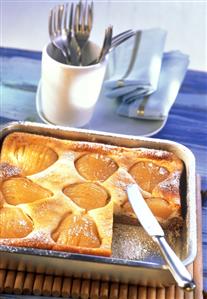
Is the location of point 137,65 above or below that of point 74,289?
above

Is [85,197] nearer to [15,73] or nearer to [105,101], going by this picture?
[105,101]

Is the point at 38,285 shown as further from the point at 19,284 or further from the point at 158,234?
the point at 158,234

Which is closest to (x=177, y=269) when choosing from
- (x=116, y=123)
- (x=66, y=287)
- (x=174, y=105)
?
(x=66, y=287)

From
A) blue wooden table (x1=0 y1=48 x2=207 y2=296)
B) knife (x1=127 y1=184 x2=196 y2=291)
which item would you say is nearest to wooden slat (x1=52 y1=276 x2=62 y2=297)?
knife (x1=127 y1=184 x2=196 y2=291)

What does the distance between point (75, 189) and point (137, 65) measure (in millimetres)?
475

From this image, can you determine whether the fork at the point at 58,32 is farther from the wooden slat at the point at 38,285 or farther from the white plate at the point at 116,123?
the wooden slat at the point at 38,285

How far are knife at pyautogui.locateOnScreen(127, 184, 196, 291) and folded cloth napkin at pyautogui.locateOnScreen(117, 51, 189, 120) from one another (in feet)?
1.01

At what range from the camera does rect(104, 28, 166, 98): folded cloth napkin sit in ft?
3.94

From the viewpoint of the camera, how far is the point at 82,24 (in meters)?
1.15

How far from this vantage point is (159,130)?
1.17 metres

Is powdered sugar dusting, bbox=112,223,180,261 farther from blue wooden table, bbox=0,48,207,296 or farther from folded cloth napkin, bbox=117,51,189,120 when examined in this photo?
folded cloth napkin, bbox=117,51,189,120

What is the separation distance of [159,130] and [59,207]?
1.28ft

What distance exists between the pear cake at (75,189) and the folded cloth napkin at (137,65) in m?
0.27

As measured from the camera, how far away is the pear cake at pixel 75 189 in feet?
2.65
